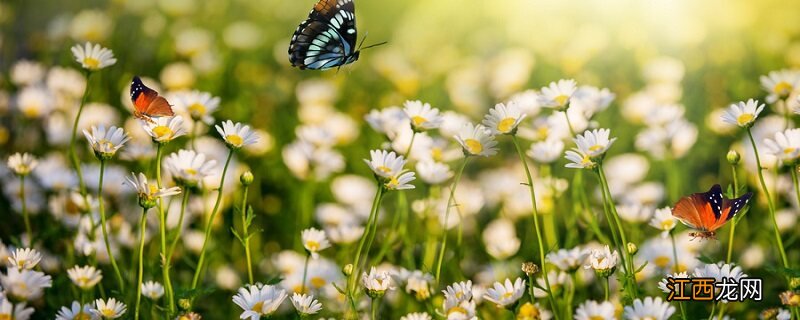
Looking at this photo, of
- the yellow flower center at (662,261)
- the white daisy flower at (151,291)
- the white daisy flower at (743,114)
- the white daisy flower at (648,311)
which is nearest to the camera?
the white daisy flower at (648,311)

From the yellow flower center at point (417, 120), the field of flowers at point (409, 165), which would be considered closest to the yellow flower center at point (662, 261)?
the field of flowers at point (409, 165)

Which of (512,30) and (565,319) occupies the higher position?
(512,30)

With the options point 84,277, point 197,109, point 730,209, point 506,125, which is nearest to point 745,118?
point 730,209

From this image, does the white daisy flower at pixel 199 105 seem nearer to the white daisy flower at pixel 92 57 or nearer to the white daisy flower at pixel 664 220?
the white daisy flower at pixel 92 57

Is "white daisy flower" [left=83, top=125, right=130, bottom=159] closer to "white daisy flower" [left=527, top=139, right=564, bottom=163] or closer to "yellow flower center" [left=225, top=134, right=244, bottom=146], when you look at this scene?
"yellow flower center" [left=225, top=134, right=244, bottom=146]

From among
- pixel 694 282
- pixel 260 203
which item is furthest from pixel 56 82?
pixel 694 282

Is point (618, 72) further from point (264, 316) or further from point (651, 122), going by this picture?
point (264, 316)
